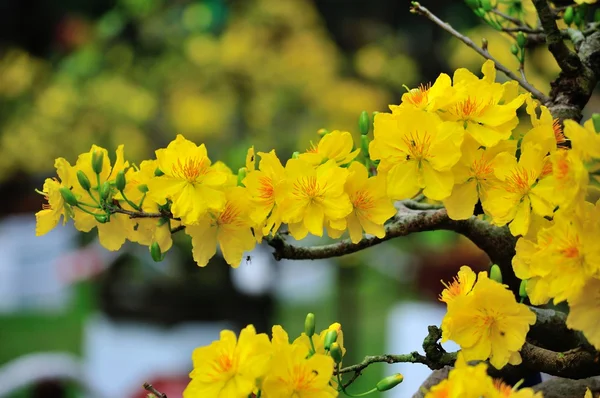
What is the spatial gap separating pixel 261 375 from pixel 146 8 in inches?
88.4

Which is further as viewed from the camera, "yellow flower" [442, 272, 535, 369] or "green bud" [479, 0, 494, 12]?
"green bud" [479, 0, 494, 12]

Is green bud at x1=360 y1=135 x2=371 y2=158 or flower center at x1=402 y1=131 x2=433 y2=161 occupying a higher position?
flower center at x1=402 y1=131 x2=433 y2=161

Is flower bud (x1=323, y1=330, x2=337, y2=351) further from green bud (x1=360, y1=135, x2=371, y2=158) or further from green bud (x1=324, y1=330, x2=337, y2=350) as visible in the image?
green bud (x1=360, y1=135, x2=371, y2=158)

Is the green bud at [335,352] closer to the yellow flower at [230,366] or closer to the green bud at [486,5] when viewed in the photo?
the yellow flower at [230,366]

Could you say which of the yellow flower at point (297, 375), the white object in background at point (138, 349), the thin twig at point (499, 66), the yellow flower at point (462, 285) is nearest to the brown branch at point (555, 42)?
the thin twig at point (499, 66)

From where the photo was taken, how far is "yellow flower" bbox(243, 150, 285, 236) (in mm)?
562

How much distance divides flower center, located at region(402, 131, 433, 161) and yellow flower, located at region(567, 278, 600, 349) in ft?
0.44

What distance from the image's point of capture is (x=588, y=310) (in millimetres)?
465

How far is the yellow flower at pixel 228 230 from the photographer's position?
0.59 meters

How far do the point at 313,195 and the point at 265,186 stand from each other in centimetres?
4

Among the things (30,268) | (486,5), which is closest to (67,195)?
(486,5)

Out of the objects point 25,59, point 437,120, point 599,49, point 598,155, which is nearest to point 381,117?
point 437,120

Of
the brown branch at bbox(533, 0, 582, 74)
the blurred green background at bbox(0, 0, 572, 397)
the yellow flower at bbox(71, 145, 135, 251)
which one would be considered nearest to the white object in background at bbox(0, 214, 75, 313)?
the blurred green background at bbox(0, 0, 572, 397)

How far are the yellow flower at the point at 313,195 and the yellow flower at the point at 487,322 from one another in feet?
0.33
